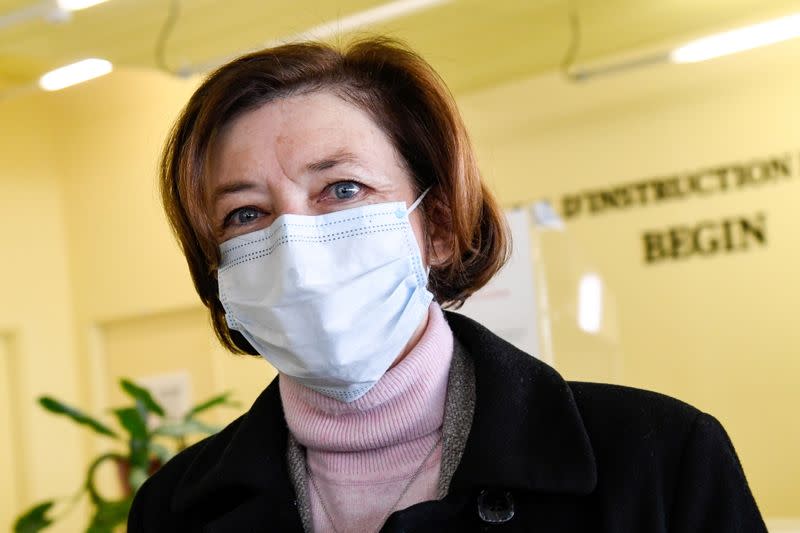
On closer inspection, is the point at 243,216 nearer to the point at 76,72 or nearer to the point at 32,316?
the point at 76,72

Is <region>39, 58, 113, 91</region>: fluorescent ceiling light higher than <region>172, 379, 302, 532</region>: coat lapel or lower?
higher

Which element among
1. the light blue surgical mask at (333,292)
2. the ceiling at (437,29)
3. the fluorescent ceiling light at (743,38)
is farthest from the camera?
the ceiling at (437,29)

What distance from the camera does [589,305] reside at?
3.16 meters

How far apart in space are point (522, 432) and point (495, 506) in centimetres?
10

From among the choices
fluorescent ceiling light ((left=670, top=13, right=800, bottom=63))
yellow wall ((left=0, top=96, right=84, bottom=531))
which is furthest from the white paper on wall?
yellow wall ((left=0, top=96, right=84, bottom=531))

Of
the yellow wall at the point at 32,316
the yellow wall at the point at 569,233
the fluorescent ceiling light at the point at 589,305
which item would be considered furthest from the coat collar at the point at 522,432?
the yellow wall at the point at 32,316

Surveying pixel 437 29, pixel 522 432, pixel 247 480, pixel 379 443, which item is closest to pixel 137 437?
pixel 247 480

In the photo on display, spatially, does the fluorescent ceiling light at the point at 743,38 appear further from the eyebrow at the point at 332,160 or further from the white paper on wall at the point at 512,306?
the eyebrow at the point at 332,160

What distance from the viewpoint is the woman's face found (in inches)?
51.4

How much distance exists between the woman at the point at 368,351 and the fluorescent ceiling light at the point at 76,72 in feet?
13.6

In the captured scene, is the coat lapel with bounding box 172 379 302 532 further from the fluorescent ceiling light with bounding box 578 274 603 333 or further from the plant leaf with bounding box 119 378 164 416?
the plant leaf with bounding box 119 378 164 416

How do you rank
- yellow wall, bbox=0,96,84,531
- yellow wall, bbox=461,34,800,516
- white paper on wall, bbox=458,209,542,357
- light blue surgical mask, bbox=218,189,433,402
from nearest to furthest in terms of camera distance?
light blue surgical mask, bbox=218,189,433,402 → white paper on wall, bbox=458,209,542,357 → yellow wall, bbox=461,34,800,516 → yellow wall, bbox=0,96,84,531

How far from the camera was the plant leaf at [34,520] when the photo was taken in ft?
10.1

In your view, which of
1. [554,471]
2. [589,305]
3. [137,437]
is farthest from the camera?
[137,437]
